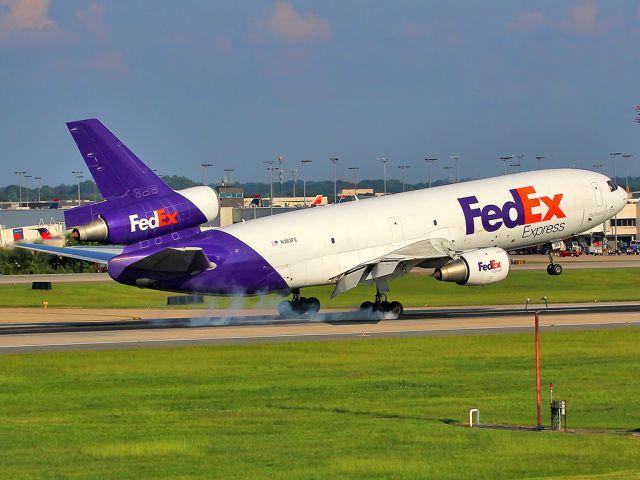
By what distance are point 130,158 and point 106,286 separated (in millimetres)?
48807

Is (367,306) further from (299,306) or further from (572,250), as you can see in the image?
(572,250)

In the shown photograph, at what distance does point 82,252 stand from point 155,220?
9422 millimetres

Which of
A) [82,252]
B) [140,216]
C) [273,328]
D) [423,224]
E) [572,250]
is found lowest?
[273,328]

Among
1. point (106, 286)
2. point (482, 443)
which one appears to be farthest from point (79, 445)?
point (106, 286)

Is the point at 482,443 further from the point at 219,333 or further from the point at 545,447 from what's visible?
the point at 219,333

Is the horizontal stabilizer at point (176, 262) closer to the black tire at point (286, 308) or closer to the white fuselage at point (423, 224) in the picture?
the white fuselage at point (423, 224)

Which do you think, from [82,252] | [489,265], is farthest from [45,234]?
[489,265]

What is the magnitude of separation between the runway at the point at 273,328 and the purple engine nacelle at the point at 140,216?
4.76m

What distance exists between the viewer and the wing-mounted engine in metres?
58.8

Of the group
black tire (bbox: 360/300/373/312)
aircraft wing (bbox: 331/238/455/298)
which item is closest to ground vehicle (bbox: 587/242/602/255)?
black tire (bbox: 360/300/373/312)

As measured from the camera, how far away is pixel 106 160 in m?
53.4

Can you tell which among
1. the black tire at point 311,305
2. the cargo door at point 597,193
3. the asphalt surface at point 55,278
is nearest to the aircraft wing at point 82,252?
the black tire at point 311,305

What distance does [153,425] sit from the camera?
32719mm

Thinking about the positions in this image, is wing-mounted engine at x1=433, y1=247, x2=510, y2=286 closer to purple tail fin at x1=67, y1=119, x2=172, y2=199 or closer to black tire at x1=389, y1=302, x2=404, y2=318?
black tire at x1=389, y1=302, x2=404, y2=318
